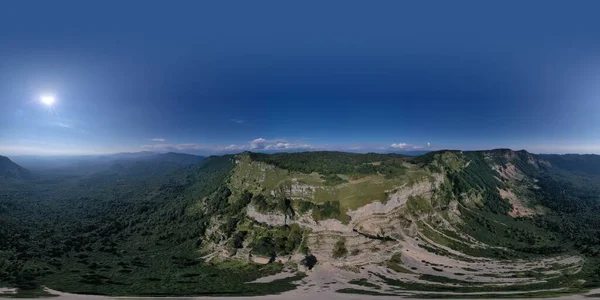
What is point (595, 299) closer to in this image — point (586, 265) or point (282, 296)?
point (586, 265)

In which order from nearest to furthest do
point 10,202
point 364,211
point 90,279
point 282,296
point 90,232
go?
point 282,296 < point 90,279 < point 364,211 < point 90,232 < point 10,202

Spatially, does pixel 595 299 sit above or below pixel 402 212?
below

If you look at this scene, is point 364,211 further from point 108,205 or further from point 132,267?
point 108,205

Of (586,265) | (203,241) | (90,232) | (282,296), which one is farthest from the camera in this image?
(90,232)

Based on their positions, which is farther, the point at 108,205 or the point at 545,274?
the point at 108,205

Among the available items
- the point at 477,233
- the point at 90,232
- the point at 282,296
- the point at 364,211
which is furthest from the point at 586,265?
the point at 90,232

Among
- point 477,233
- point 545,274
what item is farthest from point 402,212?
point 545,274
